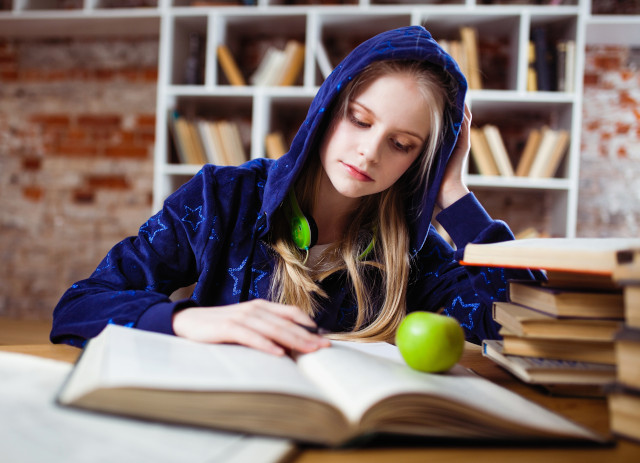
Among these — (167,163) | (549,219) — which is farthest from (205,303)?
(549,219)

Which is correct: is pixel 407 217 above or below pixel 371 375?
above

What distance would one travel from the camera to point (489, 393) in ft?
1.80

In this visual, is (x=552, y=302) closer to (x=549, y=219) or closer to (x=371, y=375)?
(x=371, y=375)

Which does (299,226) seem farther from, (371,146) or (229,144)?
(229,144)

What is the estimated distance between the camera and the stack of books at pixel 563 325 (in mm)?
605

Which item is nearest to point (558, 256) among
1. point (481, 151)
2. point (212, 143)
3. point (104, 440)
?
point (104, 440)

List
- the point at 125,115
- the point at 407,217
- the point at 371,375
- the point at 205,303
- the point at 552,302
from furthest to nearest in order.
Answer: the point at 125,115, the point at 407,217, the point at 205,303, the point at 552,302, the point at 371,375

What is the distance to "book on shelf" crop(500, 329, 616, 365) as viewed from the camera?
637mm

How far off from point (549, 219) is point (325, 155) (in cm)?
202

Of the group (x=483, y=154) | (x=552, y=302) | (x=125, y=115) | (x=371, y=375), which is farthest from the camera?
(x=125, y=115)

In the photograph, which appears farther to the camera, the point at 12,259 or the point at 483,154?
the point at 12,259

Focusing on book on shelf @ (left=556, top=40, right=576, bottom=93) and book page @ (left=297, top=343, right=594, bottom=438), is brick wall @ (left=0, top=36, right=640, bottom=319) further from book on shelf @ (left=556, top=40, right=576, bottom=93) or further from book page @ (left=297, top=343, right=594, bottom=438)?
book page @ (left=297, top=343, right=594, bottom=438)

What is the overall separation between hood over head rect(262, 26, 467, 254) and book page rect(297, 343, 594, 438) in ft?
1.84

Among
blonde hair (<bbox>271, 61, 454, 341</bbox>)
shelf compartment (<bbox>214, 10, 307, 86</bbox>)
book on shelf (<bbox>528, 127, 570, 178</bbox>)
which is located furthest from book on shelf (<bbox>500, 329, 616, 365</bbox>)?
shelf compartment (<bbox>214, 10, 307, 86</bbox>)
